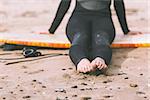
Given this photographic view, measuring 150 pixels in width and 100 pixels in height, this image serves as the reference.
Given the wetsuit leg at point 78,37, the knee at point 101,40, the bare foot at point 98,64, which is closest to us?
the bare foot at point 98,64

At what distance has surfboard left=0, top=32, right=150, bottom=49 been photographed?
447cm

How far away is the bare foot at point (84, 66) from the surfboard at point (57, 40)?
0.88 meters

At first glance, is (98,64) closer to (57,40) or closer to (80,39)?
(80,39)

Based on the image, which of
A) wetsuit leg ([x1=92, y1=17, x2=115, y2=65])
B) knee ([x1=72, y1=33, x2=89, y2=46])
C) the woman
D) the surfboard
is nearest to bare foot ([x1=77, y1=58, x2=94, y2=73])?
the woman

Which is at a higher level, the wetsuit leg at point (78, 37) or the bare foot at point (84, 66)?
the wetsuit leg at point (78, 37)

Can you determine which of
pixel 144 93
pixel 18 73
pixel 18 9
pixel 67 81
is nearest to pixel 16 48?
pixel 18 73

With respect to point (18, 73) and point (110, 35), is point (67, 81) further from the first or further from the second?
point (110, 35)

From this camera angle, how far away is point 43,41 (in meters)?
4.53

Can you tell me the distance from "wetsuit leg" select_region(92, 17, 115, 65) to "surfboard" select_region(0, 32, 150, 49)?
24cm

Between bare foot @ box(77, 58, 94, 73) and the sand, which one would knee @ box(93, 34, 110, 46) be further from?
bare foot @ box(77, 58, 94, 73)

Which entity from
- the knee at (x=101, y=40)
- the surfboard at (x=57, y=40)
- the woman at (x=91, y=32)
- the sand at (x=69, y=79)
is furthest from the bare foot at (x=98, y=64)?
the surfboard at (x=57, y=40)

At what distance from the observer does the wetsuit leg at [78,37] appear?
12.2 feet

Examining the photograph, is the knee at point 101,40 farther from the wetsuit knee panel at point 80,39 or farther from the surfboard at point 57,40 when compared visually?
the surfboard at point 57,40

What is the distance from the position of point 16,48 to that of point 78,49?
A: 112 centimetres
